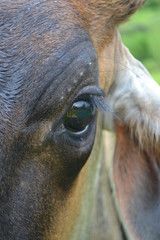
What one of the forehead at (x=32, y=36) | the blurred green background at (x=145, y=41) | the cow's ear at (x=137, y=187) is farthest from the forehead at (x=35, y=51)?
the blurred green background at (x=145, y=41)

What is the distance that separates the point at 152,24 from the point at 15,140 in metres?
4.69

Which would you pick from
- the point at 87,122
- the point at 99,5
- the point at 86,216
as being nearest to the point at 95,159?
the point at 86,216

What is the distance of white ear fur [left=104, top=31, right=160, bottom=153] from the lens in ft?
12.0

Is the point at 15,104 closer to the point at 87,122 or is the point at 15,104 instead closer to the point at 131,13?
the point at 87,122

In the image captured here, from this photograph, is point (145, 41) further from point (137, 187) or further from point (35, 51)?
point (35, 51)

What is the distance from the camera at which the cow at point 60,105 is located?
115 inches

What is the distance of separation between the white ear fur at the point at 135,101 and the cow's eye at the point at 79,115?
517 millimetres

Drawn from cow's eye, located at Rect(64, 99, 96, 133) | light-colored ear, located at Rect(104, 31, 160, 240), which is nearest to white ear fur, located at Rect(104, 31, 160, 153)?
light-colored ear, located at Rect(104, 31, 160, 240)

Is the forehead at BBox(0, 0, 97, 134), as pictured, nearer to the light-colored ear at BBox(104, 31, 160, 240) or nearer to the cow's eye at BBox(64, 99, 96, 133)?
the cow's eye at BBox(64, 99, 96, 133)

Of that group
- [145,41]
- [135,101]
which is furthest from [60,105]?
[145,41]

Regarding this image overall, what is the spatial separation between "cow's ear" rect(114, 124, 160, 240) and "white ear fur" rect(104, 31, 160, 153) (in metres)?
0.15

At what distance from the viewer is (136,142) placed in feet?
12.7

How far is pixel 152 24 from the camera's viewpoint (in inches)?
289

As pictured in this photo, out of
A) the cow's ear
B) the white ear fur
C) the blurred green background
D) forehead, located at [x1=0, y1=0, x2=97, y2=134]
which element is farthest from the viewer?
the blurred green background
